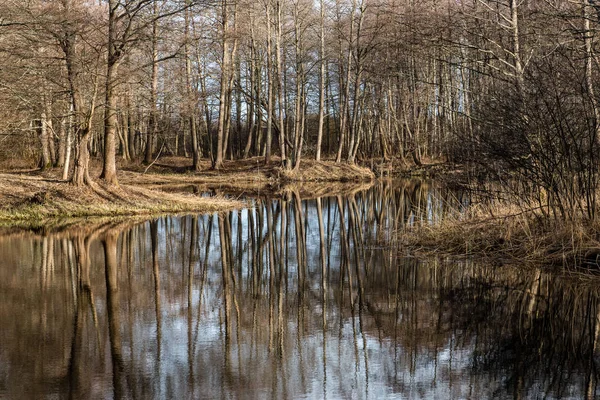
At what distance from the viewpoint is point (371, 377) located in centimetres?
576

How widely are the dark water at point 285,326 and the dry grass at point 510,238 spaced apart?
60 cm

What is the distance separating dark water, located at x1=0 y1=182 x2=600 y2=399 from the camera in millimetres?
5541

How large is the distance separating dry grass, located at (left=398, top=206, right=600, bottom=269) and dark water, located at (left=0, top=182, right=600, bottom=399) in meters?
0.60

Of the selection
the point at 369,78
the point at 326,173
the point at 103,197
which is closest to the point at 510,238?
the point at 103,197

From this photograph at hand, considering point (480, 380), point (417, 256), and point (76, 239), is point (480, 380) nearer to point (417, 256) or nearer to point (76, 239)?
point (417, 256)

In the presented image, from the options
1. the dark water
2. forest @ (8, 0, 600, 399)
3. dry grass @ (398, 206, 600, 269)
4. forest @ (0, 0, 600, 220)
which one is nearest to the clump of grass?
forest @ (0, 0, 600, 220)

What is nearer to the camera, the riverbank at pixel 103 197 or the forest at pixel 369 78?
the forest at pixel 369 78

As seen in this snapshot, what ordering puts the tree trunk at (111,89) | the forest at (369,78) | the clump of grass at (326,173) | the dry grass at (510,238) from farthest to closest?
the clump of grass at (326,173)
the tree trunk at (111,89)
the forest at (369,78)
the dry grass at (510,238)

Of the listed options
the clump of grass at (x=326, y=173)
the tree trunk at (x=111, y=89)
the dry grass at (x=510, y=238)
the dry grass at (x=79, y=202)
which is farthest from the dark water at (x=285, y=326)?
the clump of grass at (x=326, y=173)

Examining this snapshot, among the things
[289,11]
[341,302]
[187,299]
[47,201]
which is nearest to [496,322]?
[341,302]

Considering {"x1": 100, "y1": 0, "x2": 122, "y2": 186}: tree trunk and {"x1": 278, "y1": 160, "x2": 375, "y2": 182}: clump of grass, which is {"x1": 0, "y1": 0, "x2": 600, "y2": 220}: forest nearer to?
{"x1": 100, "y1": 0, "x2": 122, "y2": 186}: tree trunk

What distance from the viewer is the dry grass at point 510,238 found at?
1035 cm

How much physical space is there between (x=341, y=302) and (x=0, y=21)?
1354 centimetres

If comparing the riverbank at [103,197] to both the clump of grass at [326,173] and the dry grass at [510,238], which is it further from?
the dry grass at [510,238]
